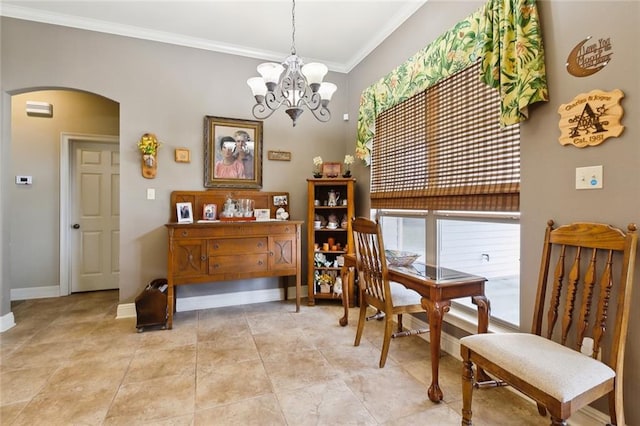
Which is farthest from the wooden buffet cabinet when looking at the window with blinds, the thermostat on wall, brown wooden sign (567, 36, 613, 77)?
brown wooden sign (567, 36, 613, 77)

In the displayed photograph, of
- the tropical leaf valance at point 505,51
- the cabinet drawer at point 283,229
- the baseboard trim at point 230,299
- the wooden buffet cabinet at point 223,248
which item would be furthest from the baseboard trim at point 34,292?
the tropical leaf valance at point 505,51

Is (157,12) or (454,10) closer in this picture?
(454,10)

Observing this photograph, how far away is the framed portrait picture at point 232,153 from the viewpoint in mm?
3422

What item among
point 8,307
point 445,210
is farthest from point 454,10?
point 8,307

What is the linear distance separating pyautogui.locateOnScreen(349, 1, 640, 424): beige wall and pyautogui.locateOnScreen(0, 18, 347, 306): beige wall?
260 centimetres

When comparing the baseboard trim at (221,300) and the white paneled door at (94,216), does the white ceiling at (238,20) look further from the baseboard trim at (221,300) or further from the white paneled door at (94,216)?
the baseboard trim at (221,300)

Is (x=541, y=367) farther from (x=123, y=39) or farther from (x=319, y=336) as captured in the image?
(x=123, y=39)

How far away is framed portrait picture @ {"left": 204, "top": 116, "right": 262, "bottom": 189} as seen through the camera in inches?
135

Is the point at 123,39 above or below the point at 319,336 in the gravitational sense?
above

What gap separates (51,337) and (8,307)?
72cm

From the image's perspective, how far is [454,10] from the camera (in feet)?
7.47

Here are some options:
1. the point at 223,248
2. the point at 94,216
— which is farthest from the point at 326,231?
the point at 94,216

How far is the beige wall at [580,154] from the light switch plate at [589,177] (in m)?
0.02

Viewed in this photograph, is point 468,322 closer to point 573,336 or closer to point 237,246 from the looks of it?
point 573,336
